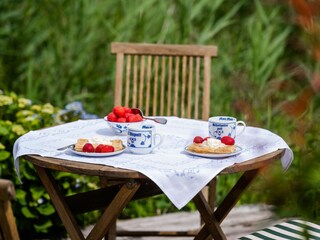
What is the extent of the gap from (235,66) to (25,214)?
1.88 m

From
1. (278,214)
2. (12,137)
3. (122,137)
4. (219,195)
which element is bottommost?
(219,195)

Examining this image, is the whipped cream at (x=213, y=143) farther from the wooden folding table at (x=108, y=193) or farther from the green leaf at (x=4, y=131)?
the green leaf at (x=4, y=131)

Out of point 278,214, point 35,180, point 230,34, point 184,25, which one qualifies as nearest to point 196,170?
point 278,214

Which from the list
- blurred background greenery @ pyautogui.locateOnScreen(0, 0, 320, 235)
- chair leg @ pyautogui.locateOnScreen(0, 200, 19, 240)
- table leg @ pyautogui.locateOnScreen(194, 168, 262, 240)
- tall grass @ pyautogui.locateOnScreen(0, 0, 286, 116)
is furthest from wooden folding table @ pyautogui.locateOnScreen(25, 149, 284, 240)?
tall grass @ pyautogui.locateOnScreen(0, 0, 286, 116)

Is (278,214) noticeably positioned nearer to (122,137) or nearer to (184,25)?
(122,137)

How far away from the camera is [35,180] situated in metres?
3.82

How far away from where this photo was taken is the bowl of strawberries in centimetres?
284

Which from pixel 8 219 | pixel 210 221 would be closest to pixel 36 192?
pixel 210 221

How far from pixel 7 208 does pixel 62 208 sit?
106cm

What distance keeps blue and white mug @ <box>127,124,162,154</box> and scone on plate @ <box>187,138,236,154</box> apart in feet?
0.46

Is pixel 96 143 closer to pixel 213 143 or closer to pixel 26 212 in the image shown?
pixel 213 143

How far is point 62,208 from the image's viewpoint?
2521 mm

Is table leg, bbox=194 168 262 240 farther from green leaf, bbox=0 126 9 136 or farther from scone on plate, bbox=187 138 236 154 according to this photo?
green leaf, bbox=0 126 9 136

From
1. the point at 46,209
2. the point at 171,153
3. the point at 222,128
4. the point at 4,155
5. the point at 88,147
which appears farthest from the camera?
the point at 46,209
